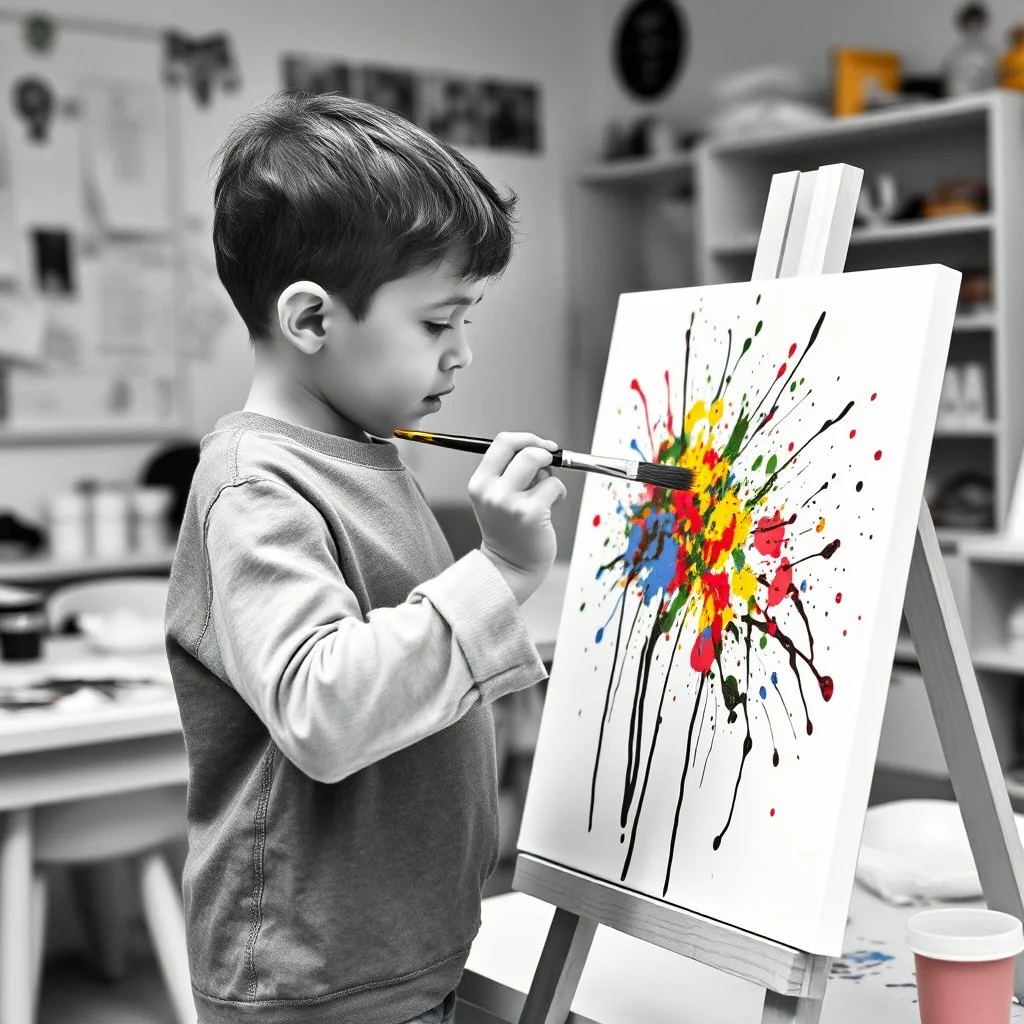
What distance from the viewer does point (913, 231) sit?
3775mm

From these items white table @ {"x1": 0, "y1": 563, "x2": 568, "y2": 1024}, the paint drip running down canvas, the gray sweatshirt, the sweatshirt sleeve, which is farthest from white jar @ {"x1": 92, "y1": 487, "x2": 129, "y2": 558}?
the sweatshirt sleeve

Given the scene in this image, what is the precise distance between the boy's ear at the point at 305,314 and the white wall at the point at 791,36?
3554 mm

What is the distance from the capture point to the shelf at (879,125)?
3.59 m

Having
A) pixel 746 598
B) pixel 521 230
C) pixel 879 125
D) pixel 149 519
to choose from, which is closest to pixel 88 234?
pixel 149 519

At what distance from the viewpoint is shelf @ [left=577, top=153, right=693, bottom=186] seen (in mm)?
4547

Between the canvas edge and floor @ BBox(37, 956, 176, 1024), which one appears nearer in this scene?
the canvas edge

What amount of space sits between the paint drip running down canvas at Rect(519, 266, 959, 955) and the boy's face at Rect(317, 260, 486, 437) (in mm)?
235

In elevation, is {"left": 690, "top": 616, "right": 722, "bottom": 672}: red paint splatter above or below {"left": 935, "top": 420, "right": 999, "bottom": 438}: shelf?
above

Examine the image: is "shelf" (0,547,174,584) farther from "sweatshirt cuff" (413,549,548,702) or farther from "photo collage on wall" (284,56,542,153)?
"sweatshirt cuff" (413,549,548,702)

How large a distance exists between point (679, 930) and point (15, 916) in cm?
133

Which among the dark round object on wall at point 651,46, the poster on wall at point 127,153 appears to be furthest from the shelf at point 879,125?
the poster on wall at point 127,153

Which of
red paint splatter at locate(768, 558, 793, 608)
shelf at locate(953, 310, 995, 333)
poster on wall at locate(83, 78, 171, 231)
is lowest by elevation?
red paint splatter at locate(768, 558, 793, 608)

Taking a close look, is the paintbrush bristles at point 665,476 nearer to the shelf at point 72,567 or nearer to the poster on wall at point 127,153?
the shelf at point 72,567

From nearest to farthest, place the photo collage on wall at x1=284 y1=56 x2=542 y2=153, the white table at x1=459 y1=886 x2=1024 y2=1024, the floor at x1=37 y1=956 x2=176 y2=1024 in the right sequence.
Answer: the white table at x1=459 y1=886 x2=1024 y2=1024, the floor at x1=37 y1=956 x2=176 y2=1024, the photo collage on wall at x1=284 y1=56 x2=542 y2=153
